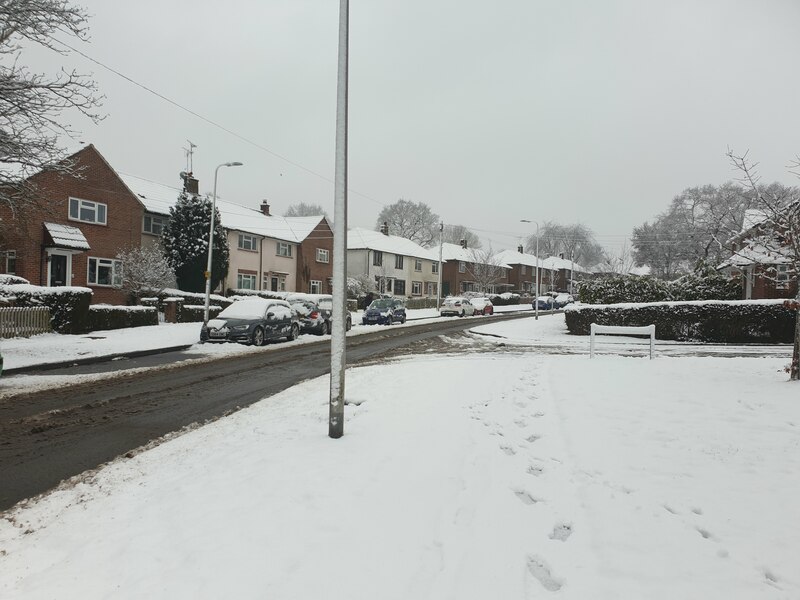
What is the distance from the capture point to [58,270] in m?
26.3

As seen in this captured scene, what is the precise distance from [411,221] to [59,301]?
72.1 metres

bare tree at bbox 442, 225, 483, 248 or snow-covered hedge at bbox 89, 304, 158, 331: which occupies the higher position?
bare tree at bbox 442, 225, 483, 248

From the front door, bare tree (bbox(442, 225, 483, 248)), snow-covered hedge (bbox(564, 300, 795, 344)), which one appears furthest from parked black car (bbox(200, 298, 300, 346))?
bare tree (bbox(442, 225, 483, 248))

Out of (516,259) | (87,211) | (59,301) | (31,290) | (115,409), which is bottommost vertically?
(115,409)

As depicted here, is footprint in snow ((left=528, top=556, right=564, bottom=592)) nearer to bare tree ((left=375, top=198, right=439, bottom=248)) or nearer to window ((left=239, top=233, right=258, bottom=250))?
window ((left=239, top=233, right=258, bottom=250))

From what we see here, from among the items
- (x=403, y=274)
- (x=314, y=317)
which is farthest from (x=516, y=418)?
(x=403, y=274)

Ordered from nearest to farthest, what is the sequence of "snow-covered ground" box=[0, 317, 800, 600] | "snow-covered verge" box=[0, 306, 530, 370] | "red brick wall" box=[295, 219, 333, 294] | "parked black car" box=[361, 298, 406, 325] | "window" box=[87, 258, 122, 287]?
"snow-covered ground" box=[0, 317, 800, 600] → "snow-covered verge" box=[0, 306, 530, 370] → "window" box=[87, 258, 122, 287] → "parked black car" box=[361, 298, 406, 325] → "red brick wall" box=[295, 219, 333, 294]

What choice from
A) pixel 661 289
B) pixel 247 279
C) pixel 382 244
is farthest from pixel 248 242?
pixel 661 289

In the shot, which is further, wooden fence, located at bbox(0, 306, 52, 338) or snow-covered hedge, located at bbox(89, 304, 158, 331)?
snow-covered hedge, located at bbox(89, 304, 158, 331)

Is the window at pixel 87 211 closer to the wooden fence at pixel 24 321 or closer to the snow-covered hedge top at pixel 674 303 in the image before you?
the wooden fence at pixel 24 321

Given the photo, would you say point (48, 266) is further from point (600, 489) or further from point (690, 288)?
point (690, 288)

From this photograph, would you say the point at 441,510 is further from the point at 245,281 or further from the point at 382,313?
the point at 245,281

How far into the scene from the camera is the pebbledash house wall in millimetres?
24672

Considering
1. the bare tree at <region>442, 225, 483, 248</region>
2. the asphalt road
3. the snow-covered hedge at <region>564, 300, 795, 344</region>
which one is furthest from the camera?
the bare tree at <region>442, 225, 483, 248</region>
